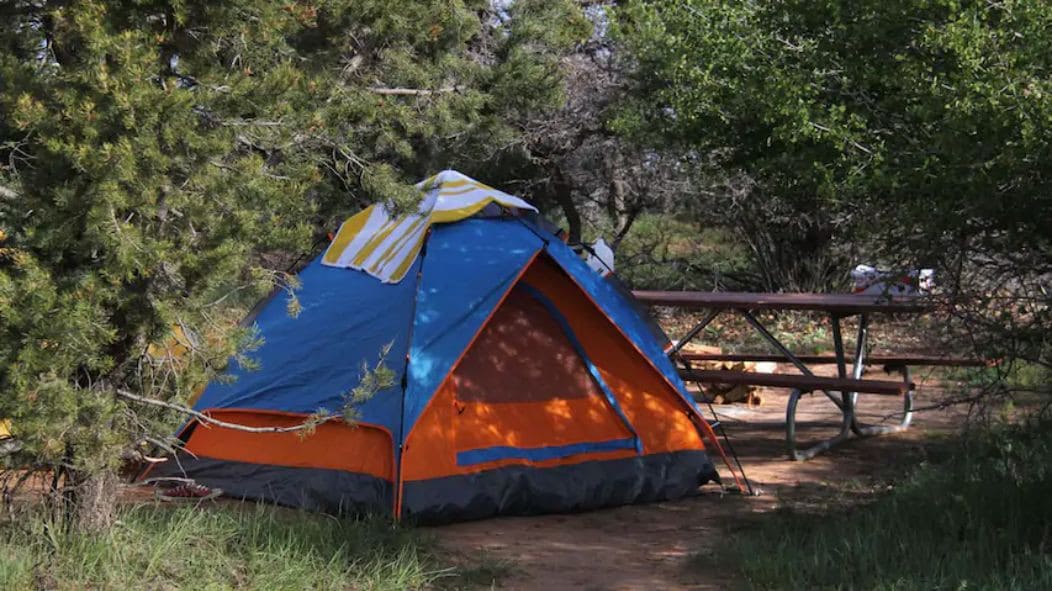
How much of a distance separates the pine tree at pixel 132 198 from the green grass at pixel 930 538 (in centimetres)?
243

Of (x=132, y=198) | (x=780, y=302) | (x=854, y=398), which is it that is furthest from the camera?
(x=854, y=398)

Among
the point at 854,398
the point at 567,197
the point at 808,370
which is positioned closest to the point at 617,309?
the point at 808,370

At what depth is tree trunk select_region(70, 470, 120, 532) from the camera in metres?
4.96

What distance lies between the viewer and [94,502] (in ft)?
16.3

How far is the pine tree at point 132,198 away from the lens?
14.0 ft

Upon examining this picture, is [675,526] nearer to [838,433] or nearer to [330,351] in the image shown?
[330,351]

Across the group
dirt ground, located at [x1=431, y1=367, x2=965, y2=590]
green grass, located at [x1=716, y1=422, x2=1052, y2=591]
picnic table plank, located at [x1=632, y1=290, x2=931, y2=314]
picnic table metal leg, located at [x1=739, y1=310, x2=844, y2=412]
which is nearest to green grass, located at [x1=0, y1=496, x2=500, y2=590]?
dirt ground, located at [x1=431, y1=367, x2=965, y2=590]

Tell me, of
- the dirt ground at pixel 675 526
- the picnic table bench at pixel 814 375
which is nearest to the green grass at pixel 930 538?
the dirt ground at pixel 675 526

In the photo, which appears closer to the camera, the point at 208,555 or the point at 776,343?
the point at 208,555

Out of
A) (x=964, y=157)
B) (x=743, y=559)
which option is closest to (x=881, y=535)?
(x=743, y=559)

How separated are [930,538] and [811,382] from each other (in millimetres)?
2851

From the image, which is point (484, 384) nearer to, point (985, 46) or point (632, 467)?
point (632, 467)

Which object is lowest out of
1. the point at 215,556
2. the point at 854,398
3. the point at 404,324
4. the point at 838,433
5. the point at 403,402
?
the point at 215,556

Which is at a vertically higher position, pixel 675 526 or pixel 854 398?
pixel 854 398
